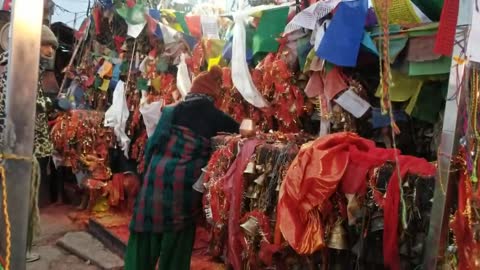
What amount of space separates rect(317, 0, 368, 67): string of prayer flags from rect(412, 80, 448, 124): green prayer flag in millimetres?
511

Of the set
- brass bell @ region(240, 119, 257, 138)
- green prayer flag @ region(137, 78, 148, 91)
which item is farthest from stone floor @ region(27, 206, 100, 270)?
brass bell @ region(240, 119, 257, 138)

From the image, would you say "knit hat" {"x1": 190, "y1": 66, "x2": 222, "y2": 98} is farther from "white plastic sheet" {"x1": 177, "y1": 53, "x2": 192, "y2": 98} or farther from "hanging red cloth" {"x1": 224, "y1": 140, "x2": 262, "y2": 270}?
"white plastic sheet" {"x1": 177, "y1": 53, "x2": 192, "y2": 98}

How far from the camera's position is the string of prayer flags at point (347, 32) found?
3.12 m

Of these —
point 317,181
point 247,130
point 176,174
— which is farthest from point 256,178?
point 176,174

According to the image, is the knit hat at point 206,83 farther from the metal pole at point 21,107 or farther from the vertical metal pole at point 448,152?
the vertical metal pole at point 448,152

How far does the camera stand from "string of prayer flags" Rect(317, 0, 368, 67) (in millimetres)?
3123

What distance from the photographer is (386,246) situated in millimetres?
1998

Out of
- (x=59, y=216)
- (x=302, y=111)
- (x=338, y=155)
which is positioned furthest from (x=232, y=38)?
(x=59, y=216)

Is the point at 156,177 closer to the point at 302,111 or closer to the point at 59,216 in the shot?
the point at 302,111

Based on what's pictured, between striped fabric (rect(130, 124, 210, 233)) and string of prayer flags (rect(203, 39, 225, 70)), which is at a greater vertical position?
string of prayer flags (rect(203, 39, 225, 70))

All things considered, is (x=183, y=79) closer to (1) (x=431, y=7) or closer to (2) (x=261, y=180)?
(2) (x=261, y=180)

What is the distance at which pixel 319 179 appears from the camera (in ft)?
7.09

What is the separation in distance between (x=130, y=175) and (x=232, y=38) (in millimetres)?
2841

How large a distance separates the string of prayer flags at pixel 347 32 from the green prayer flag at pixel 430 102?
511mm
